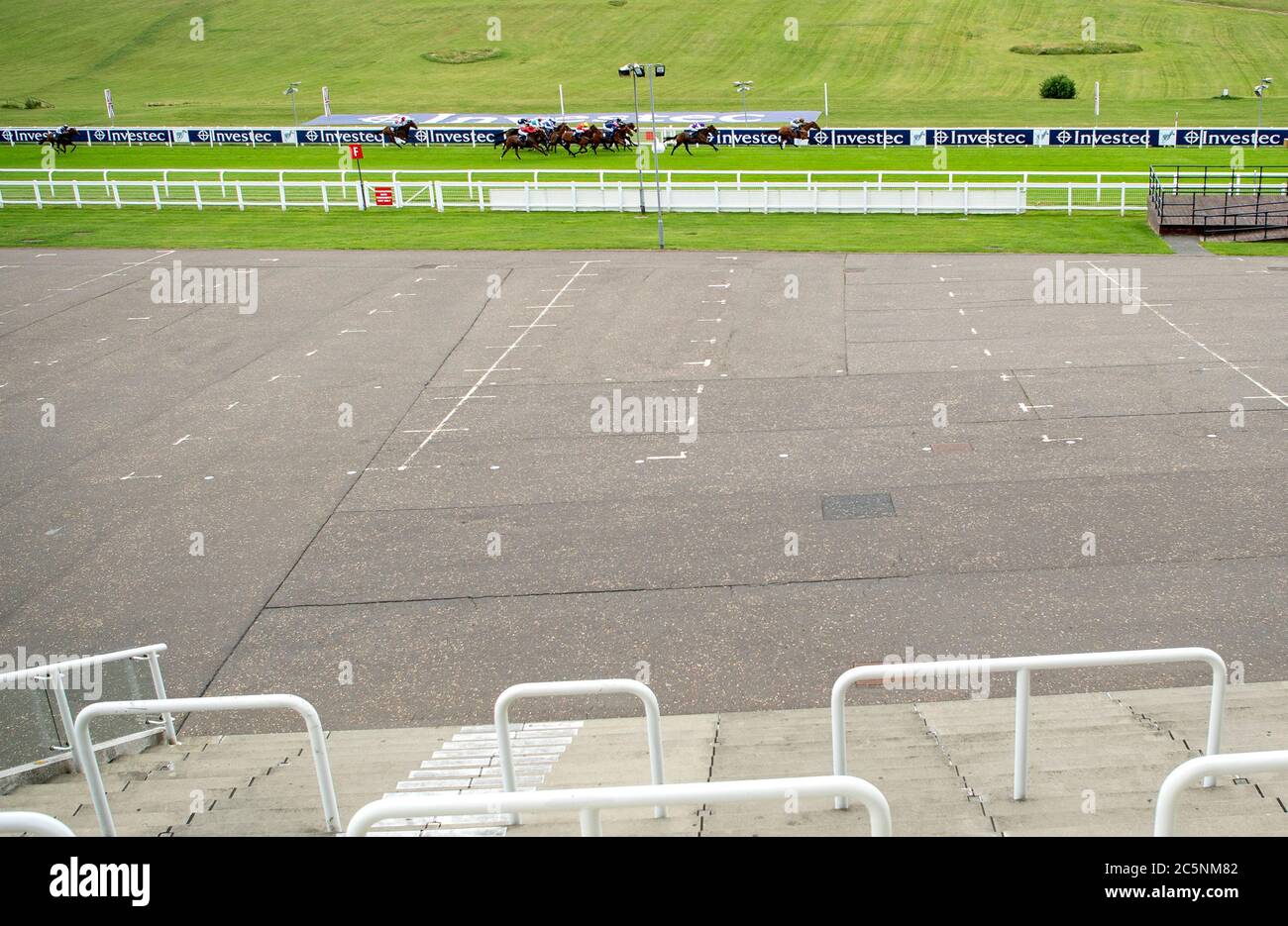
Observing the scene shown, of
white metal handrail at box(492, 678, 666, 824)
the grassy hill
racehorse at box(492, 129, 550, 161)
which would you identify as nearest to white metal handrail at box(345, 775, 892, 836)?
white metal handrail at box(492, 678, 666, 824)

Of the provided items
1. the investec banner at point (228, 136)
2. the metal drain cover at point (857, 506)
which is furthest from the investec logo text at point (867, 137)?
the metal drain cover at point (857, 506)

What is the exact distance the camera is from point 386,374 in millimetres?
20578

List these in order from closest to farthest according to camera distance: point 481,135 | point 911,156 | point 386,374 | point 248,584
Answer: point 248,584, point 386,374, point 911,156, point 481,135

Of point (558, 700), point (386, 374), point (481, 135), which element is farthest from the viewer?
point (481, 135)

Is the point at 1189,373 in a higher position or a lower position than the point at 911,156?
lower

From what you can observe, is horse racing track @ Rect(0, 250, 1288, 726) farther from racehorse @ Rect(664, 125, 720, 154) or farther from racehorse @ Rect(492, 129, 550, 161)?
racehorse @ Rect(492, 129, 550, 161)

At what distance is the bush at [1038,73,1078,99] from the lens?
3164 inches

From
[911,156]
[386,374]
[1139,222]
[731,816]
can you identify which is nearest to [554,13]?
[911,156]

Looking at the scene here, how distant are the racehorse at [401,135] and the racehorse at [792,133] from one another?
1920 cm

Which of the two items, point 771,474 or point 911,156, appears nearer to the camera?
point 771,474

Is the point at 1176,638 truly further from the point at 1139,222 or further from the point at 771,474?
the point at 1139,222
